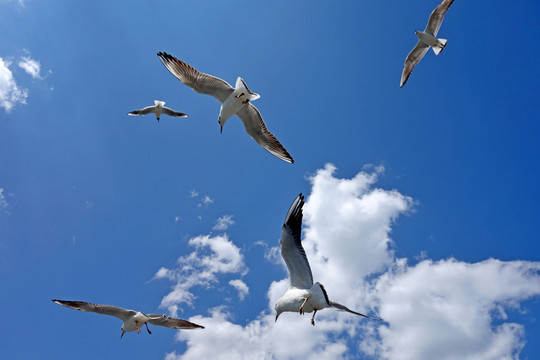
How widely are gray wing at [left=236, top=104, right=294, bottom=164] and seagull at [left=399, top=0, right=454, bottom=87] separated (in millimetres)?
7328

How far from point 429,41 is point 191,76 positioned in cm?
955

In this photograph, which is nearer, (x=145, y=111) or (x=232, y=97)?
(x=232, y=97)

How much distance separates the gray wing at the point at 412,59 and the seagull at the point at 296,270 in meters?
10.4

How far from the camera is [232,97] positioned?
499 inches

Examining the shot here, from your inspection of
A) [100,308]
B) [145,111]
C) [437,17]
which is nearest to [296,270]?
[100,308]

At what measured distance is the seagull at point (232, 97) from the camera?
1239 centimetres

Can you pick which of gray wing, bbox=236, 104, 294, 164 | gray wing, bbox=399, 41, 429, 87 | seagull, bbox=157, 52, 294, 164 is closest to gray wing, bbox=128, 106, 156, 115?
seagull, bbox=157, 52, 294, 164

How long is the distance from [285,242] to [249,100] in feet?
16.2

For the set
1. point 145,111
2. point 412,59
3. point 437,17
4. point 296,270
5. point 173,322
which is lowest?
point 296,270

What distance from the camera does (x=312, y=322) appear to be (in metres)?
8.58

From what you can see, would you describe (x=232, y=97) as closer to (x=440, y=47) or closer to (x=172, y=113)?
(x=172, y=113)

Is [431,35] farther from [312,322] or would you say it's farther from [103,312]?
[103,312]

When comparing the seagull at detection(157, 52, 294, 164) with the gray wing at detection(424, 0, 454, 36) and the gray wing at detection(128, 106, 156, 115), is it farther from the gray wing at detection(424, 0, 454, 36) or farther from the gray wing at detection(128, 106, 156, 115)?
the gray wing at detection(128, 106, 156, 115)

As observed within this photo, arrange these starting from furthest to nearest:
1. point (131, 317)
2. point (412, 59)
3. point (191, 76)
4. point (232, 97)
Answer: point (412, 59) < point (131, 317) < point (232, 97) < point (191, 76)
